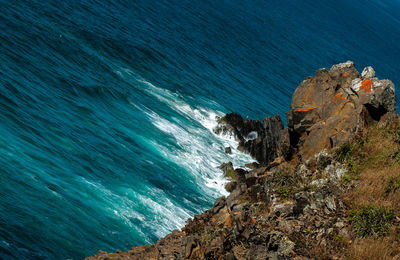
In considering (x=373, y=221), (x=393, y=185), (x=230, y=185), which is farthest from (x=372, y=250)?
(x=230, y=185)

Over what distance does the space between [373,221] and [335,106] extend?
977 cm

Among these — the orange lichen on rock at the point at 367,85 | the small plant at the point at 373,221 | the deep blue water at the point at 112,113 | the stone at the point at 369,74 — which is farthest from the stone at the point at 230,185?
the small plant at the point at 373,221

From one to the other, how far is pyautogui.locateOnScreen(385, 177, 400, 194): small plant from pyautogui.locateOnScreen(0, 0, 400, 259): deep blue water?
15.5 metres

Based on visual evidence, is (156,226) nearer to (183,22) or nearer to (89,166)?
(89,166)

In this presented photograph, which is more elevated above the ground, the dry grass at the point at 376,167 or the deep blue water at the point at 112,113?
the dry grass at the point at 376,167

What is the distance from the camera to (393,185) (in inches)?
633

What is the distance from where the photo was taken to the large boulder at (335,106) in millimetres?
21453

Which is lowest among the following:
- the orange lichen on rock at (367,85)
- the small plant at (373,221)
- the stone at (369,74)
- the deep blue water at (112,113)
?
the deep blue water at (112,113)

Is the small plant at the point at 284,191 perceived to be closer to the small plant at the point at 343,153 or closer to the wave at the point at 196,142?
the small plant at the point at 343,153

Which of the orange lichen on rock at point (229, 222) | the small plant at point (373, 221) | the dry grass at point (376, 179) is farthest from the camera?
the orange lichen on rock at point (229, 222)

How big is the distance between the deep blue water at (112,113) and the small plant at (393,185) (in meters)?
15.5

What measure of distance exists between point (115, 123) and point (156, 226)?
14.4 m

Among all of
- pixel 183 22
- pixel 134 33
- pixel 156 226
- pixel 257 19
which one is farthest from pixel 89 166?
pixel 257 19

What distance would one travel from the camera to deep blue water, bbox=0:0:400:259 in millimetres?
25234
